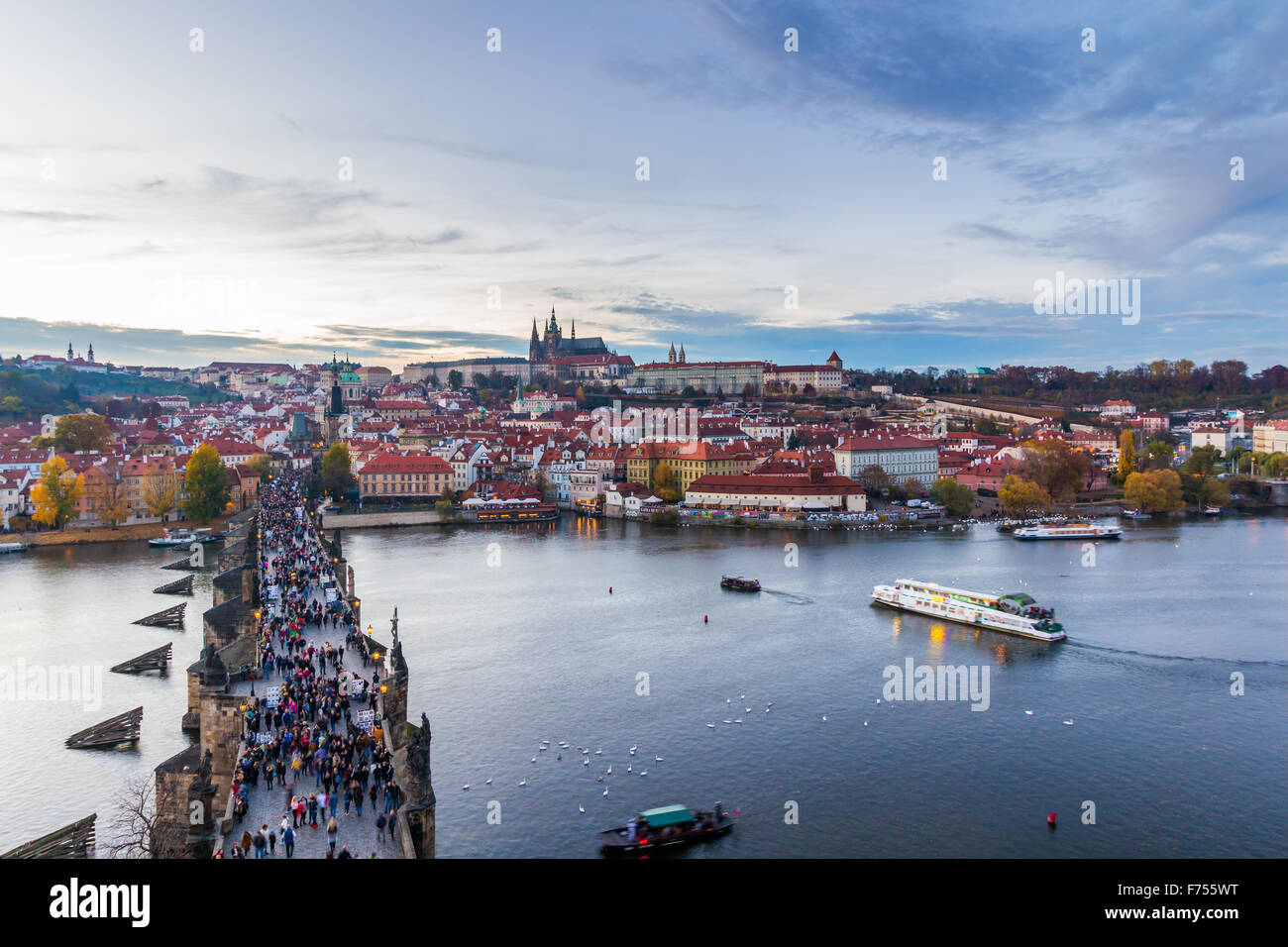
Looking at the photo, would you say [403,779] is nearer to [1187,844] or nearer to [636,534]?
[1187,844]

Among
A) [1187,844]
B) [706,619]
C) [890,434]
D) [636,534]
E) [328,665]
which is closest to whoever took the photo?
[1187,844]

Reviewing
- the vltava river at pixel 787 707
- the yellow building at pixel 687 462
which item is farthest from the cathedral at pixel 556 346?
the vltava river at pixel 787 707

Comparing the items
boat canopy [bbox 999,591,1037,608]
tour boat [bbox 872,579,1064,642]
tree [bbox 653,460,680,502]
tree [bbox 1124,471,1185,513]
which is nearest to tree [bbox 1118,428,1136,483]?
tree [bbox 1124,471,1185,513]

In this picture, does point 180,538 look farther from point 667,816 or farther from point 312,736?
point 667,816

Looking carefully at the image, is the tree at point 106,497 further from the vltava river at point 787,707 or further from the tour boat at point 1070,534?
the tour boat at point 1070,534

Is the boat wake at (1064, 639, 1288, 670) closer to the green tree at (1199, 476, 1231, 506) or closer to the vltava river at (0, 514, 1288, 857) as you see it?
the vltava river at (0, 514, 1288, 857)

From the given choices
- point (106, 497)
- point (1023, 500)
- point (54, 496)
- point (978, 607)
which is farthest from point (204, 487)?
point (1023, 500)
